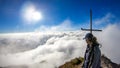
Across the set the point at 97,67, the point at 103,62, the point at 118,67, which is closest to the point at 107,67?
the point at 103,62

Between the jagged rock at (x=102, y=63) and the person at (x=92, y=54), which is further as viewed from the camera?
the jagged rock at (x=102, y=63)

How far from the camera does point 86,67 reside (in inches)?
149

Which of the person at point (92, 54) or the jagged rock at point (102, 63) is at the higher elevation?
the person at point (92, 54)

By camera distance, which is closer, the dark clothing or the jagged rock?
the dark clothing

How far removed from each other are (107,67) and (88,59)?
31.6ft

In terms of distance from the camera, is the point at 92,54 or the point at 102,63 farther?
the point at 102,63

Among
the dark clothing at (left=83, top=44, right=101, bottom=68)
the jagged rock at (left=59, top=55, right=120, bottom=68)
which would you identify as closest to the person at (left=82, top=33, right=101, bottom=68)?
the dark clothing at (left=83, top=44, right=101, bottom=68)

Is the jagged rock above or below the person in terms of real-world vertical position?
below

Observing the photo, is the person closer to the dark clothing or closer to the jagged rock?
the dark clothing

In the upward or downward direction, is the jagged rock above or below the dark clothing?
below

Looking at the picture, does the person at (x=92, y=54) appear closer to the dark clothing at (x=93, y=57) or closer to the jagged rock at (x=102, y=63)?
the dark clothing at (x=93, y=57)

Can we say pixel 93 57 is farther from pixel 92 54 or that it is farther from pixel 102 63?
pixel 102 63

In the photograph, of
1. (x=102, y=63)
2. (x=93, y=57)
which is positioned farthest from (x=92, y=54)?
(x=102, y=63)

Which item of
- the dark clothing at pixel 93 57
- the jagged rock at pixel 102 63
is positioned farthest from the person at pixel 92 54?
the jagged rock at pixel 102 63
